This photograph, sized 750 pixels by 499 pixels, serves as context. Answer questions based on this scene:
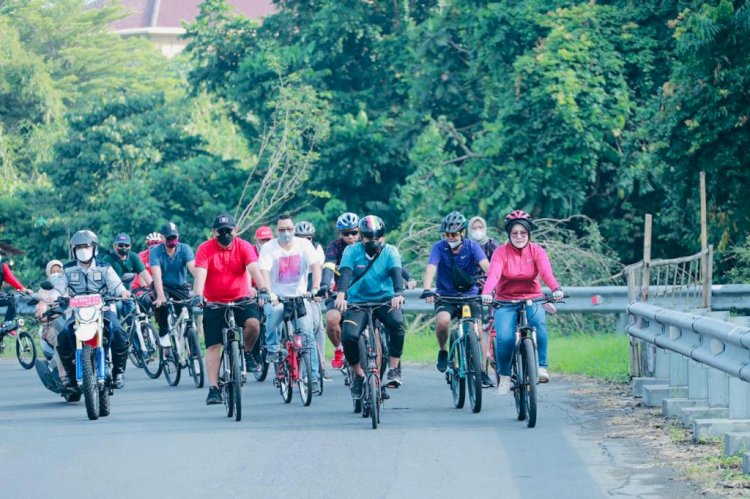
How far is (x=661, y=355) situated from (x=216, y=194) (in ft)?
77.0

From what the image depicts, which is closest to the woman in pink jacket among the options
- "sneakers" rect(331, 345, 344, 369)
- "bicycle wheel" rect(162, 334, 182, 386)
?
"sneakers" rect(331, 345, 344, 369)

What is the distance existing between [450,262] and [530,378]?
A: 8.80 ft

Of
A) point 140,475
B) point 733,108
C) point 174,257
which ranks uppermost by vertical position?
point 733,108

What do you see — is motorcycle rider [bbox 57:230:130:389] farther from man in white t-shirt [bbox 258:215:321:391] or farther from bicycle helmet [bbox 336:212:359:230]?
bicycle helmet [bbox 336:212:359:230]

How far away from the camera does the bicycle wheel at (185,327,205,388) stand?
1683 centimetres

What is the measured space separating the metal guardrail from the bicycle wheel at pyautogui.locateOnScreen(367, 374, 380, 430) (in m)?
2.33

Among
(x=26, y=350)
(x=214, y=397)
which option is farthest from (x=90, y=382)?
(x=26, y=350)

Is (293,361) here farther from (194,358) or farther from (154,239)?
(154,239)

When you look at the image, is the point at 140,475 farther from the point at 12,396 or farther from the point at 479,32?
the point at 479,32

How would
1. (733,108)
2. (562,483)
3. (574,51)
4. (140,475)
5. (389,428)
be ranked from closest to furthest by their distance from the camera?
(562,483) < (140,475) < (389,428) < (733,108) < (574,51)

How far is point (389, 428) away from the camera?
41.0ft

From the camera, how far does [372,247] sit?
13.5 m

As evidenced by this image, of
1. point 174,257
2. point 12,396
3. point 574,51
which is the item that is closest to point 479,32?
point 574,51

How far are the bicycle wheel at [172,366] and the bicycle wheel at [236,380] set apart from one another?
4.14 meters
